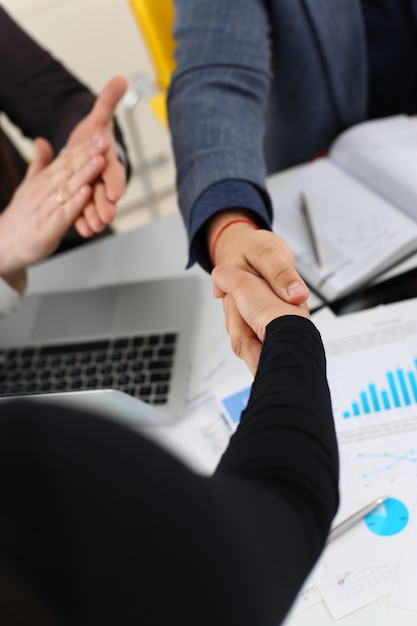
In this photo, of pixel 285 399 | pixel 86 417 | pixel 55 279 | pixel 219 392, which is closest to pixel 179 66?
pixel 55 279

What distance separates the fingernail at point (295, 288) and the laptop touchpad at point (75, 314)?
0.37m

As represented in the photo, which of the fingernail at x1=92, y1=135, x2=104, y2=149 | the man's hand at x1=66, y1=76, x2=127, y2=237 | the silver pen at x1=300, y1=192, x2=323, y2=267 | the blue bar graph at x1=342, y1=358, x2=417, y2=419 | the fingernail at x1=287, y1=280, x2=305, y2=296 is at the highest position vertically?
the fingernail at x1=92, y1=135, x2=104, y2=149

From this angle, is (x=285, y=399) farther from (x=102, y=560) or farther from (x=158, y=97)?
(x=158, y=97)

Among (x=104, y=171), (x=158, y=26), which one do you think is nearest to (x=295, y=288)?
(x=104, y=171)

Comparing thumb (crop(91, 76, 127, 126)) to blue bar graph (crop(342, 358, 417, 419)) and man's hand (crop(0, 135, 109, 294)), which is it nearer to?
man's hand (crop(0, 135, 109, 294))

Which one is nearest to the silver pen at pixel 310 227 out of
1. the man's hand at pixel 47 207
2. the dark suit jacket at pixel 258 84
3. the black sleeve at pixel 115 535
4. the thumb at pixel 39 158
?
the dark suit jacket at pixel 258 84

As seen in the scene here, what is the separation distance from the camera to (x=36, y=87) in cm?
113

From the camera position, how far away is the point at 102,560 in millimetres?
256

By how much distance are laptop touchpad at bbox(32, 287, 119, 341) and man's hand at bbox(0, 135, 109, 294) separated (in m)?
0.06

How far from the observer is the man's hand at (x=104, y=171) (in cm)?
85

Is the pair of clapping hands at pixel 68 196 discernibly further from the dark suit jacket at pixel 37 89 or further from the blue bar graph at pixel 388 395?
the blue bar graph at pixel 388 395

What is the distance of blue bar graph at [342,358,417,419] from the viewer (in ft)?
2.19

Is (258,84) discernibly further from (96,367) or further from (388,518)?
(388,518)

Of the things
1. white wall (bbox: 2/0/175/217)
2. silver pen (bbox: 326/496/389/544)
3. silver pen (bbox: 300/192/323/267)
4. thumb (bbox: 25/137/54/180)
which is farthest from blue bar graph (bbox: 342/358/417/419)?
white wall (bbox: 2/0/175/217)
